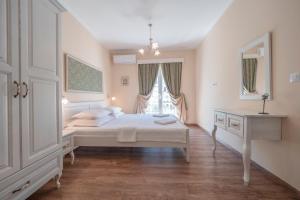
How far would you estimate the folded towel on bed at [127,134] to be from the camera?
2.76 metres

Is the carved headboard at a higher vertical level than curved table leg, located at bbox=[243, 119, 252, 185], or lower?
higher

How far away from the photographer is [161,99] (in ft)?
19.9

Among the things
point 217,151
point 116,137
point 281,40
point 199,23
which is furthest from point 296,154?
point 199,23

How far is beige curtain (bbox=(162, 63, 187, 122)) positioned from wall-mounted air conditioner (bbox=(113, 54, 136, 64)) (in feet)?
3.53

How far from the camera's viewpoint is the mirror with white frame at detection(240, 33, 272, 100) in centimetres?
213

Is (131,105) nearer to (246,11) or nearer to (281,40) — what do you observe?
(246,11)

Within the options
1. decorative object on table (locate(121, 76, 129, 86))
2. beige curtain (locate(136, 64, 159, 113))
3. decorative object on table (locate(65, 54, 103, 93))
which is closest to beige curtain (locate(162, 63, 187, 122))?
beige curtain (locate(136, 64, 159, 113))

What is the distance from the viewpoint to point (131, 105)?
6.07 meters

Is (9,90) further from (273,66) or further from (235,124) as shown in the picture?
(273,66)

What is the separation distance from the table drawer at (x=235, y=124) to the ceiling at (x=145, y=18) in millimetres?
2088

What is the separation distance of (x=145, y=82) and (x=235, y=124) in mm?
4101

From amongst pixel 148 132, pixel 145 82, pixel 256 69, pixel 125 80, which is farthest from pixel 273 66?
pixel 125 80

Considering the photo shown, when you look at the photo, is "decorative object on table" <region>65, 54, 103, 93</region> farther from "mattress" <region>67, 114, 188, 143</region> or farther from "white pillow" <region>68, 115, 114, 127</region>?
"mattress" <region>67, 114, 188, 143</region>

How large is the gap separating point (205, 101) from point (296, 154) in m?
3.23
